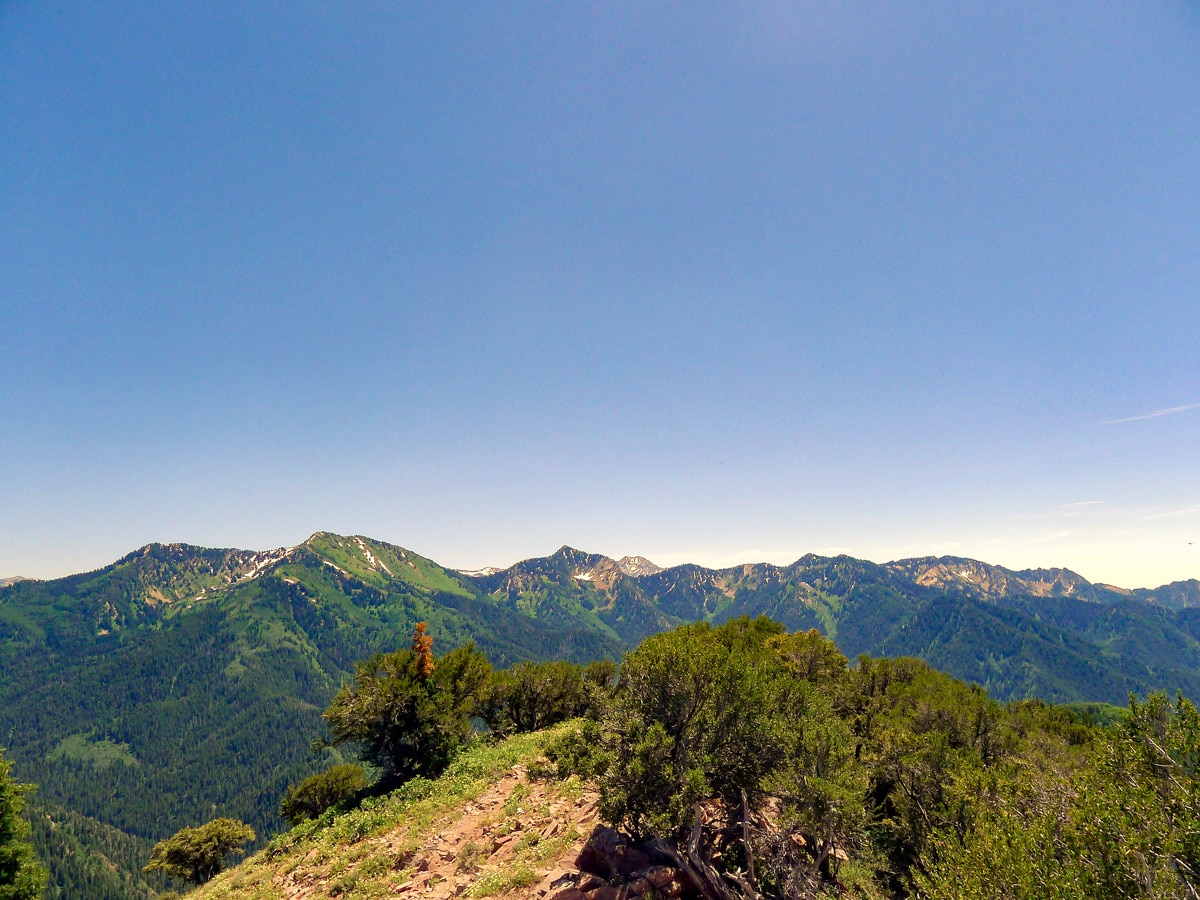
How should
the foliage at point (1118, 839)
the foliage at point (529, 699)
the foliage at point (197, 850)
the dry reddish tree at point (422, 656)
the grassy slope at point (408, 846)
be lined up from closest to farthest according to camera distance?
1. the foliage at point (1118, 839)
2. the grassy slope at point (408, 846)
3. the dry reddish tree at point (422, 656)
4. the foliage at point (197, 850)
5. the foliage at point (529, 699)

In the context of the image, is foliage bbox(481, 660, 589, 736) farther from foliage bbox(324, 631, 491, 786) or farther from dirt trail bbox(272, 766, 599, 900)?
dirt trail bbox(272, 766, 599, 900)

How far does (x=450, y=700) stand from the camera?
4753cm

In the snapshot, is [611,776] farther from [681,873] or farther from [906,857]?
[906,857]

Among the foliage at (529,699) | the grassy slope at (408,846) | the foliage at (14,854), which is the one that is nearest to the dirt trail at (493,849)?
the grassy slope at (408,846)

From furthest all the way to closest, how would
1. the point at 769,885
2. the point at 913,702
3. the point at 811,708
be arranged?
the point at 913,702 < the point at 811,708 < the point at 769,885

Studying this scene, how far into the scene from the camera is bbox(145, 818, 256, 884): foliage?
5719 cm

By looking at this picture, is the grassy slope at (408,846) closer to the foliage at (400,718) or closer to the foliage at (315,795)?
the foliage at (400,718)

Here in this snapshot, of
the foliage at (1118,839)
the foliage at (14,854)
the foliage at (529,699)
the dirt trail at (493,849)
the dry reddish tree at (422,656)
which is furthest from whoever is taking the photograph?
the foliage at (529,699)

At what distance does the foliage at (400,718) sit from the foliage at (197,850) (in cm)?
2799

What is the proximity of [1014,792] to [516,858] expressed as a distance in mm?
27467

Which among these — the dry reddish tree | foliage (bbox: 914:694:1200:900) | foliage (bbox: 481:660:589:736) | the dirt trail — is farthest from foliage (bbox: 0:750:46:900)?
foliage (bbox: 914:694:1200:900)

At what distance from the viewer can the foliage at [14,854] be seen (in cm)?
3180

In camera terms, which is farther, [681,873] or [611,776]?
[681,873]

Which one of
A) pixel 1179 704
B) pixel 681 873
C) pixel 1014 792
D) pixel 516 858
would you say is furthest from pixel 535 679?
pixel 1179 704
